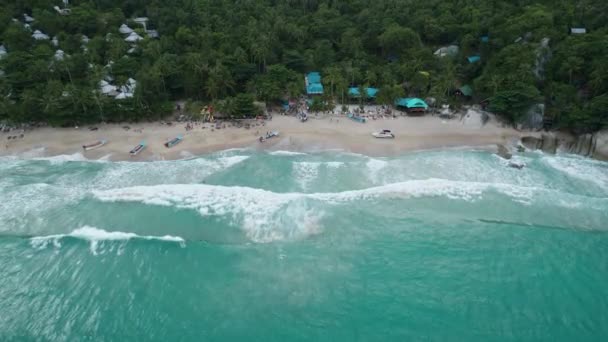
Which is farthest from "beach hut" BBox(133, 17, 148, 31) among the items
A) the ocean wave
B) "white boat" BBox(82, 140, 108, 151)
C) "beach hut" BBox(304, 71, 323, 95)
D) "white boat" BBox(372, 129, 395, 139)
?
"white boat" BBox(372, 129, 395, 139)

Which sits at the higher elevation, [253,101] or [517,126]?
[253,101]

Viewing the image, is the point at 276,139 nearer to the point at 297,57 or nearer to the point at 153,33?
the point at 297,57

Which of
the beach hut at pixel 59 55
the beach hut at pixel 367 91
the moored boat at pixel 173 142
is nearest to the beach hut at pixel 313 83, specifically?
the beach hut at pixel 367 91

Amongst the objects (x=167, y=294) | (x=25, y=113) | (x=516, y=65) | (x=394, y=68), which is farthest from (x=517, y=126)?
(x=25, y=113)

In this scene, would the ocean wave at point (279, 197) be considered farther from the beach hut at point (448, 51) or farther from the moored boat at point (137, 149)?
the beach hut at point (448, 51)

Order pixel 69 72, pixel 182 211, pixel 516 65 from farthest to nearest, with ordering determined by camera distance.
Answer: pixel 69 72
pixel 516 65
pixel 182 211

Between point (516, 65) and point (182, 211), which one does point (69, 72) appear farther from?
point (516, 65)

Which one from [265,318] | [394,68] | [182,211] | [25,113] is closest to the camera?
[265,318]

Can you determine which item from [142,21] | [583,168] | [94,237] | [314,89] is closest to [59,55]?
[142,21]
